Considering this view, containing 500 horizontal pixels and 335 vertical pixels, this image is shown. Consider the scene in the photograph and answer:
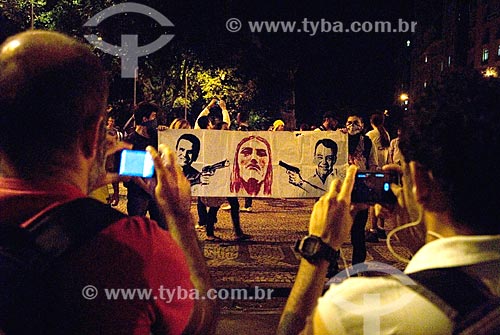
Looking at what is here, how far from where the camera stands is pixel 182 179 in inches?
70.4

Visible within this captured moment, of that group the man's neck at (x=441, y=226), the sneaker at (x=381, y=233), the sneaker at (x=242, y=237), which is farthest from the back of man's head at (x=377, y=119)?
the man's neck at (x=441, y=226)

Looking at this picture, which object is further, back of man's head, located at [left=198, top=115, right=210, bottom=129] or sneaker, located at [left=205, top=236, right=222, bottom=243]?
back of man's head, located at [left=198, top=115, right=210, bottom=129]

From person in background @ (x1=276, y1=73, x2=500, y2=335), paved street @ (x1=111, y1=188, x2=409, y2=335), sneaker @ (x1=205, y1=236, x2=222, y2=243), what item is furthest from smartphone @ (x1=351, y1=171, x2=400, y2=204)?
sneaker @ (x1=205, y1=236, x2=222, y2=243)

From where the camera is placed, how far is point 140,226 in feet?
4.92

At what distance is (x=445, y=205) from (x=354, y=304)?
33 cm

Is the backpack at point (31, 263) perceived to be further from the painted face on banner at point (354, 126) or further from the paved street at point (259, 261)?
the painted face on banner at point (354, 126)

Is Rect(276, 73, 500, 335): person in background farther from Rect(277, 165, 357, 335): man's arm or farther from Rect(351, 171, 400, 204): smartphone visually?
Rect(351, 171, 400, 204): smartphone

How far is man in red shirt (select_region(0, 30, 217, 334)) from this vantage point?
1.40 m

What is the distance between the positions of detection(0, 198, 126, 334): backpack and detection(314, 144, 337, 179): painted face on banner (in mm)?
7933

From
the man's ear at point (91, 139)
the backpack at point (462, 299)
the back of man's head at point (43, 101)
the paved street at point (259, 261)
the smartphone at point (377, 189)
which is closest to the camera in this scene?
the backpack at point (462, 299)

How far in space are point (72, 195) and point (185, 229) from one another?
334 millimetres

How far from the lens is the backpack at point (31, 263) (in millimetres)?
1351

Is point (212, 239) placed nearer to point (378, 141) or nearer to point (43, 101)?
point (378, 141)

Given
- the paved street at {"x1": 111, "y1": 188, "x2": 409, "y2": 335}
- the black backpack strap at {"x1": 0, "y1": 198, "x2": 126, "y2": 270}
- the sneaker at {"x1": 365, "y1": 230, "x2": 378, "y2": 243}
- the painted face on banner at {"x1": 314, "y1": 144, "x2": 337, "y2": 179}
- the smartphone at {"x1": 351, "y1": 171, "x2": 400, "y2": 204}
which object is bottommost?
the paved street at {"x1": 111, "y1": 188, "x2": 409, "y2": 335}
